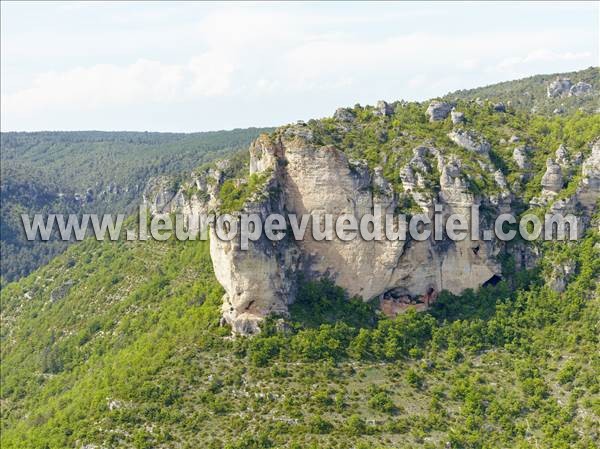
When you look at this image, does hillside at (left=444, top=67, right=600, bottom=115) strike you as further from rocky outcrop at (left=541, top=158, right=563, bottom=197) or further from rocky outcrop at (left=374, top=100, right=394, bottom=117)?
rocky outcrop at (left=541, top=158, right=563, bottom=197)

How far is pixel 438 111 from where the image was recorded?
73.1m

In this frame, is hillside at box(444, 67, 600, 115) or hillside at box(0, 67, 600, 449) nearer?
hillside at box(0, 67, 600, 449)

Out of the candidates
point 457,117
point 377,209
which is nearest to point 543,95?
point 457,117

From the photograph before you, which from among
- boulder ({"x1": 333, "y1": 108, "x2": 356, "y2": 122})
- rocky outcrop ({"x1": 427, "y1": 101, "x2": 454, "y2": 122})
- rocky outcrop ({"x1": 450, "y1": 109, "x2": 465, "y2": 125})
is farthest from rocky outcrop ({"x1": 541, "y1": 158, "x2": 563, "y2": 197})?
boulder ({"x1": 333, "y1": 108, "x2": 356, "y2": 122})

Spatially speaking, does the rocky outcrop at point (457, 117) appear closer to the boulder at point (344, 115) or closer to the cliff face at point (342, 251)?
the cliff face at point (342, 251)

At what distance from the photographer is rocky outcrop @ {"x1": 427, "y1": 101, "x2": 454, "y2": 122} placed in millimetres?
73125

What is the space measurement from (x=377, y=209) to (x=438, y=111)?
18.3 metres

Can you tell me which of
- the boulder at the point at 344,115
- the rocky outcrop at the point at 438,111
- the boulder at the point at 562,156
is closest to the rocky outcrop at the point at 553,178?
the boulder at the point at 562,156

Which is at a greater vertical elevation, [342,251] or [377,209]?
[377,209]

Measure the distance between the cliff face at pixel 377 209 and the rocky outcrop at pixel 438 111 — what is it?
9147 millimetres

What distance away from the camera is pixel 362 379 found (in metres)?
55.4

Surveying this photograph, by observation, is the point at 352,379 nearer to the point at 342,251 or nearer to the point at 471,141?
the point at 342,251

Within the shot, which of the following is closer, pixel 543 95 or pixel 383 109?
pixel 383 109

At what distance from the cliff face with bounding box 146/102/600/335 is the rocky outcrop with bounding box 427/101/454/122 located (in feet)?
30.0
